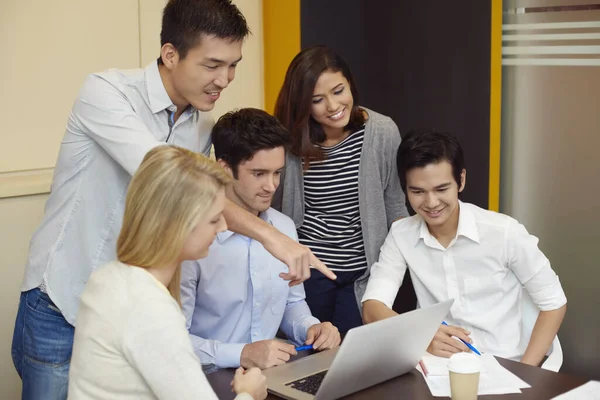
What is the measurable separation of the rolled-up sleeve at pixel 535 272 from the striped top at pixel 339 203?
538 millimetres

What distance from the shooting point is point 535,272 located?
2367mm

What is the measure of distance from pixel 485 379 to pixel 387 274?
2.37 ft

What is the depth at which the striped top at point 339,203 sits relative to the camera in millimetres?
2707

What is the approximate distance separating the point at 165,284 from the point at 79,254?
0.50 metres

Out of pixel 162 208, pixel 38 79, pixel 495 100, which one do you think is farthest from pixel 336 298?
pixel 38 79

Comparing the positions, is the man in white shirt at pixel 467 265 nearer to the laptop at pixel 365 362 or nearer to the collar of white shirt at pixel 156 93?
the laptop at pixel 365 362

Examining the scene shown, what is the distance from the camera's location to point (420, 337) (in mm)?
1836

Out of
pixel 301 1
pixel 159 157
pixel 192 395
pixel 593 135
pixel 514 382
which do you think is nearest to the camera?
pixel 192 395

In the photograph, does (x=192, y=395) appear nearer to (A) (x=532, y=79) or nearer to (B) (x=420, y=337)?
(B) (x=420, y=337)

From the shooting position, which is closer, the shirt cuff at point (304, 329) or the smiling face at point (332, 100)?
the shirt cuff at point (304, 329)

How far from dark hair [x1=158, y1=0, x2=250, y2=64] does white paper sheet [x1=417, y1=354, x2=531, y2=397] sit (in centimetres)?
96

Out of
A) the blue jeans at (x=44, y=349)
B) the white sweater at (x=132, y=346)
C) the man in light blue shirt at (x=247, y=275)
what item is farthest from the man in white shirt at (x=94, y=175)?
the white sweater at (x=132, y=346)

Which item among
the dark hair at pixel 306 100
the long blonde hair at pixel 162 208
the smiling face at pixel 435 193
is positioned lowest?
the smiling face at pixel 435 193

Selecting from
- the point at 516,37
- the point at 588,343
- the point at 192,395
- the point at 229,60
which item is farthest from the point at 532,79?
Answer: the point at 192,395
